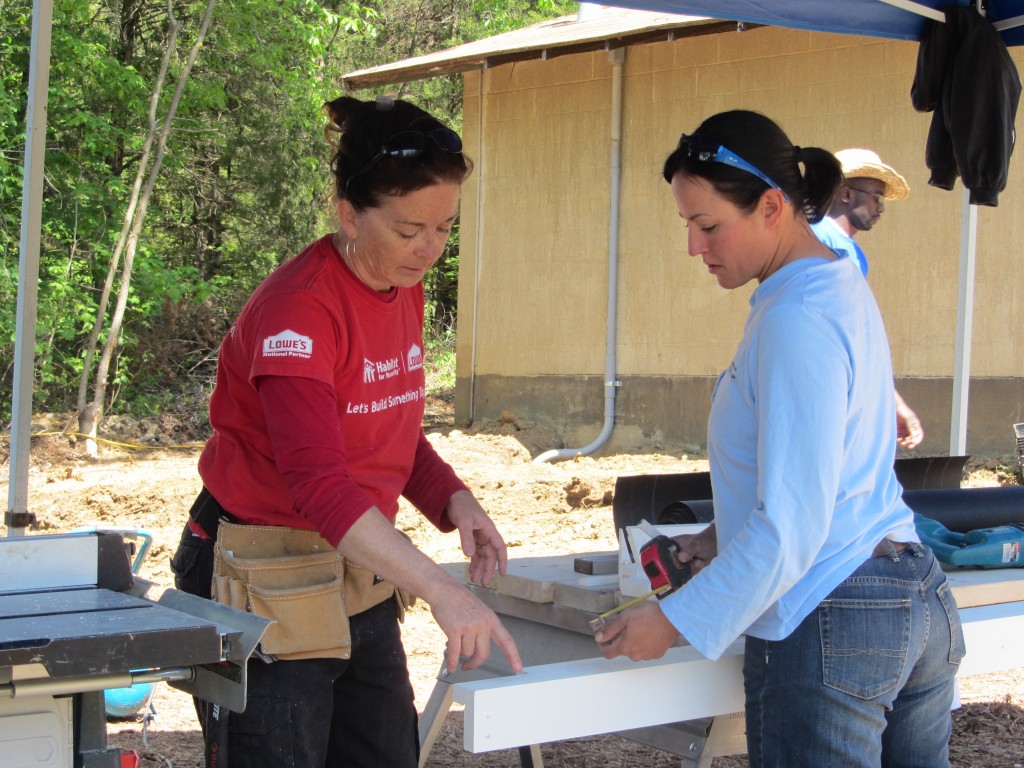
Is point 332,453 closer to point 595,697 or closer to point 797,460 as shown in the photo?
point 595,697

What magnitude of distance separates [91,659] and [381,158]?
3.29 feet

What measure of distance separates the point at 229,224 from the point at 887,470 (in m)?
16.0

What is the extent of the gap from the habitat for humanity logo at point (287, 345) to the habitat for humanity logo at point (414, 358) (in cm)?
31

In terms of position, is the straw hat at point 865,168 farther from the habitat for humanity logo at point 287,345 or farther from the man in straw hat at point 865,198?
the habitat for humanity logo at point 287,345

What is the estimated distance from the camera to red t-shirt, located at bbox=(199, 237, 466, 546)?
1.78m

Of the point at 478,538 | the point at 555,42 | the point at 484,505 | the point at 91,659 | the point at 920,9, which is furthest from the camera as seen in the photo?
the point at 555,42

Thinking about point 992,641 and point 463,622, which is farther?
point 992,641

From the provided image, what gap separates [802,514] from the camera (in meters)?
1.61

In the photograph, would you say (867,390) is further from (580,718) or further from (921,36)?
(921,36)

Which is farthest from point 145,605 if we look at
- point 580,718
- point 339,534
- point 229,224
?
point 229,224

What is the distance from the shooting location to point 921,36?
12.7 ft

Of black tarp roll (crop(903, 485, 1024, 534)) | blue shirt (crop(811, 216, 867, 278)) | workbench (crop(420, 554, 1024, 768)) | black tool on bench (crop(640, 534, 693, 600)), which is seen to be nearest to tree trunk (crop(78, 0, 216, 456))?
blue shirt (crop(811, 216, 867, 278))

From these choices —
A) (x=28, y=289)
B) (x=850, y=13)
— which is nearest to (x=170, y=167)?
(x=28, y=289)

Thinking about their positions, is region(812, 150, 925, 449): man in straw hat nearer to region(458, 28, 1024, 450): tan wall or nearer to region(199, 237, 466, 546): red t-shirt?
region(199, 237, 466, 546): red t-shirt
